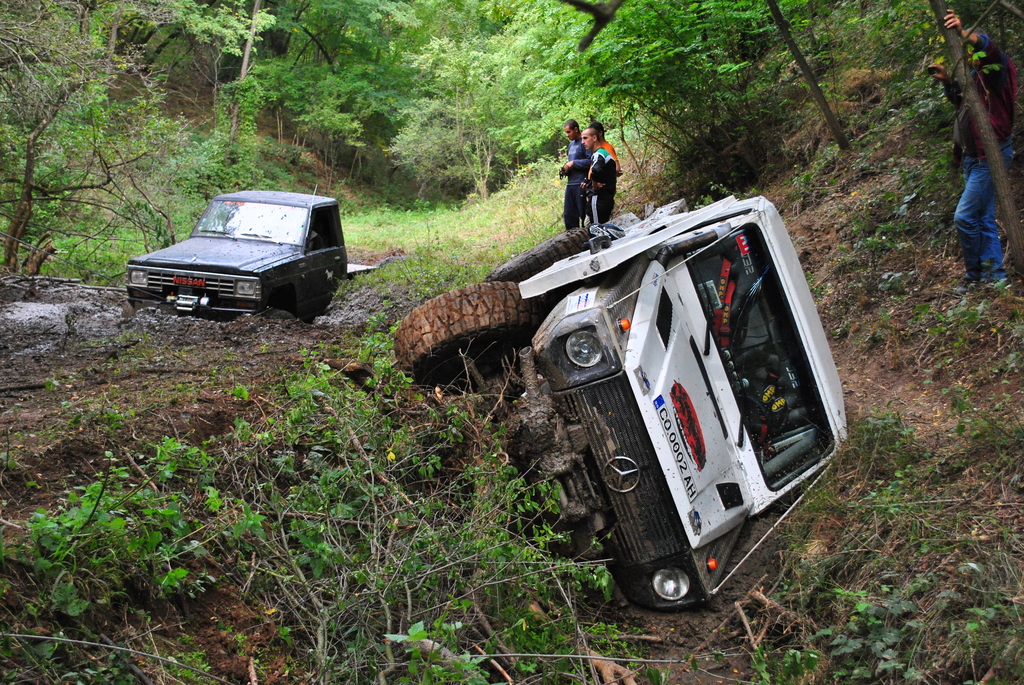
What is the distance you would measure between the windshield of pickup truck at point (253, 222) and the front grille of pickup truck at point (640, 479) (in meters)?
6.42

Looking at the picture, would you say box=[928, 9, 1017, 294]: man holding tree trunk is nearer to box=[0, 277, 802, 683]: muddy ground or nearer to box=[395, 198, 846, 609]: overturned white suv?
box=[395, 198, 846, 609]: overturned white suv

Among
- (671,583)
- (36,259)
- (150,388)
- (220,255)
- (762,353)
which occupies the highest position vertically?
(36,259)

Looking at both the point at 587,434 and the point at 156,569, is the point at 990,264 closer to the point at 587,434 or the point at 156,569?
the point at 587,434

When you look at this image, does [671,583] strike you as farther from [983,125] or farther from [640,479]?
[983,125]

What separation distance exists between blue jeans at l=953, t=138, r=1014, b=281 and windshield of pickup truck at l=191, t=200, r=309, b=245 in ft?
22.7

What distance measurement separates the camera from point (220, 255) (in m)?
8.70

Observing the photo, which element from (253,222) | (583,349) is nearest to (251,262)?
(253,222)

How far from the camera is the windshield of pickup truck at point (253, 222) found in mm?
9516

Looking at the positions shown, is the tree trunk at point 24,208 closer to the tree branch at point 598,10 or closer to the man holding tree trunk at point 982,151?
the man holding tree trunk at point 982,151

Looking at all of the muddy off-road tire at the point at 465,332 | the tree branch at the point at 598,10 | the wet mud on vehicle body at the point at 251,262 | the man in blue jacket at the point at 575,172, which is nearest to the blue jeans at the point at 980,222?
the muddy off-road tire at the point at 465,332

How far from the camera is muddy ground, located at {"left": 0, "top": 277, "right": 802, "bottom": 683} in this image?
12.5 feet

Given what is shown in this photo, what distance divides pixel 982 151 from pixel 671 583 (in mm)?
4122

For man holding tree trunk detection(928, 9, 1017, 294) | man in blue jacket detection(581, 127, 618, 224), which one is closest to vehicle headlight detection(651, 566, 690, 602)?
man holding tree trunk detection(928, 9, 1017, 294)

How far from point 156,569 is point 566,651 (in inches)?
67.7
